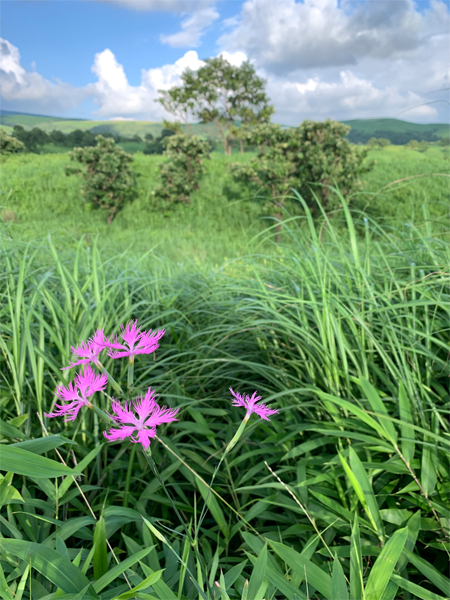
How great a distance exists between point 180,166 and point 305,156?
3113 millimetres

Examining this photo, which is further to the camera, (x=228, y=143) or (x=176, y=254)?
(x=228, y=143)

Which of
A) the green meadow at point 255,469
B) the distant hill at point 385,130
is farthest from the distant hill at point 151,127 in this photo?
the green meadow at point 255,469

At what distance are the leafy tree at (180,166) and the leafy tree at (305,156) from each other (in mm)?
1802

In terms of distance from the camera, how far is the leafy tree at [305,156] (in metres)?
6.60

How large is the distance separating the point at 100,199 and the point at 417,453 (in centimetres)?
861

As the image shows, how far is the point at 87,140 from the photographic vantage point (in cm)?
1310

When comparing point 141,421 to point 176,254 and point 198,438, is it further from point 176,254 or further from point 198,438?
point 176,254

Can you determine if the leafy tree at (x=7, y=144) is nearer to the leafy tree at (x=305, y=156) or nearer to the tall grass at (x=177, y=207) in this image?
the tall grass at (x=177, y=207)

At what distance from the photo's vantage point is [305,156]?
22.3 feet

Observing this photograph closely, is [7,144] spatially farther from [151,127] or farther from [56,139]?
[151,127]

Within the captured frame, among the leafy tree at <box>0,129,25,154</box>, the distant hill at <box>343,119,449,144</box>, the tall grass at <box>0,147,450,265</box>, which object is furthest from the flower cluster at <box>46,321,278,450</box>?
the leafy tree at <box>0,129,25,154</box>

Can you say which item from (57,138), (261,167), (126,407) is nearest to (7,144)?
(57,138)

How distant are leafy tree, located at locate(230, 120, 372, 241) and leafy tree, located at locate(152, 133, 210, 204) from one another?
1.80m

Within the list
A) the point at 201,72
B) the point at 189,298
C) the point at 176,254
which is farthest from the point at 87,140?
the point at 189,298
